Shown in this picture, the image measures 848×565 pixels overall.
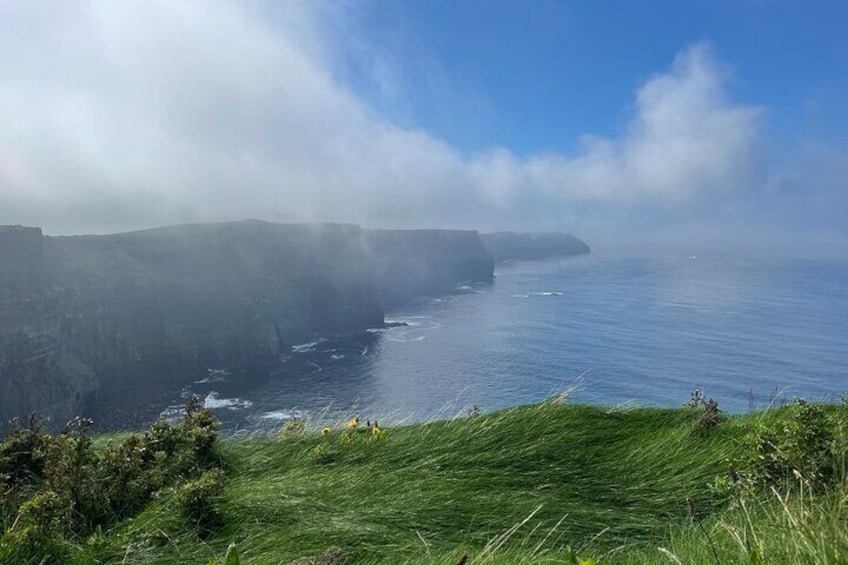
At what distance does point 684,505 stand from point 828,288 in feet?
500

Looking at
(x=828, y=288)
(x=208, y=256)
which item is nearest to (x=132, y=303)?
(x=208, y=256)

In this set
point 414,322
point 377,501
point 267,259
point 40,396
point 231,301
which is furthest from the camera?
point 267,259

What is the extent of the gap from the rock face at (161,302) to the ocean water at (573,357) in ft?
30.6

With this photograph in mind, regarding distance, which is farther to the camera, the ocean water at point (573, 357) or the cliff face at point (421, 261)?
the cliff face at point (421, 261)

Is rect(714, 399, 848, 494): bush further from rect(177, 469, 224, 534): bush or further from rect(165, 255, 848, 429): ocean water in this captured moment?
rect(165, 255, 848, 429): ocean water

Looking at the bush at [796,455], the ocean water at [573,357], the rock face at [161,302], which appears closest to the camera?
the bush at [796,455]

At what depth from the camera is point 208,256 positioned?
11331cm

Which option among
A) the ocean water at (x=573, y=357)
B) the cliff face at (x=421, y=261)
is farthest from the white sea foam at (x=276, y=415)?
the cliff face at (x=421, y=261)

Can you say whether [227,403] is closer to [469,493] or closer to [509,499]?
[469,493]

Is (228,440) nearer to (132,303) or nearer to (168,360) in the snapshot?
(168,360)

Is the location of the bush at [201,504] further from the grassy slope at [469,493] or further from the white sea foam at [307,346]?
the white sea foam at [307,346]

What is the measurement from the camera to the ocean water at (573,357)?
173 ft

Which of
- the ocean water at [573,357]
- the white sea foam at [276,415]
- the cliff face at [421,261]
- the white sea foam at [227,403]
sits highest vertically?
the cliff face at [421,261]

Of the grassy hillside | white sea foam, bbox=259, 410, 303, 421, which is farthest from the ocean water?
the grassy hillside
